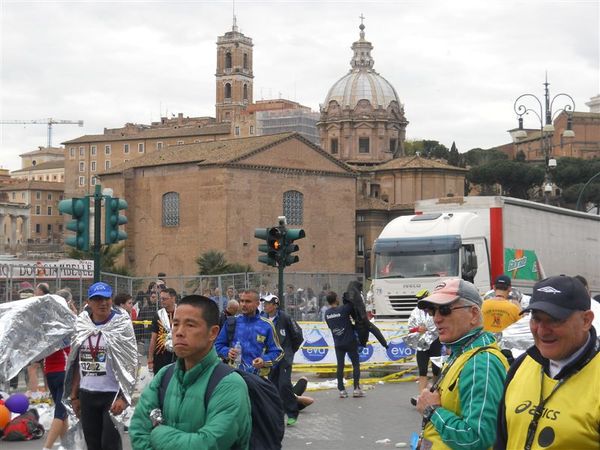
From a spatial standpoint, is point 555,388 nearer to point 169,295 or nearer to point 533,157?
point 169,295

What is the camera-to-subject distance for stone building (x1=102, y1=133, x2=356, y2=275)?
84.9 metres

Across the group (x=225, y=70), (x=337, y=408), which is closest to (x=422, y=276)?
(x=337, y=408)

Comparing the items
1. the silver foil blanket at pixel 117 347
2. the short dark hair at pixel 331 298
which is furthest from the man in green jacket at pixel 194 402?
the short dark hair at pixel 331 298

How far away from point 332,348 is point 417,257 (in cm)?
518

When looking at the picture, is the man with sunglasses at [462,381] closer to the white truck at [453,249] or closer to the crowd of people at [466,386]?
the crowd of people at [466,386]

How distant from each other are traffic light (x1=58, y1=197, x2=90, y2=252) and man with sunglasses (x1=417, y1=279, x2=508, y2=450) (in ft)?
35.7

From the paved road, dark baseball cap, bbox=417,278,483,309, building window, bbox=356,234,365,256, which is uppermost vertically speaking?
building window, bbox=356,234,365,256

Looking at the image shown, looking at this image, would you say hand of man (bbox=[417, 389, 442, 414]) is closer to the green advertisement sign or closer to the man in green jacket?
the man in green jacket

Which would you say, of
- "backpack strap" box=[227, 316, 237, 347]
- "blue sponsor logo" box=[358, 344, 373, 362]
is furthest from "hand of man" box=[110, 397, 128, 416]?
"blue sponsor logo" box=[358, 344, 373, 362]

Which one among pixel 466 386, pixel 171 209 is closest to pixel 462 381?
pixel 466 386

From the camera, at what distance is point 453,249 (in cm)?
2631

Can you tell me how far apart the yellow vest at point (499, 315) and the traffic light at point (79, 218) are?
281 inches

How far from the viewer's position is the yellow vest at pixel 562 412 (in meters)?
3.82

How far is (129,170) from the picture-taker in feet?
302
